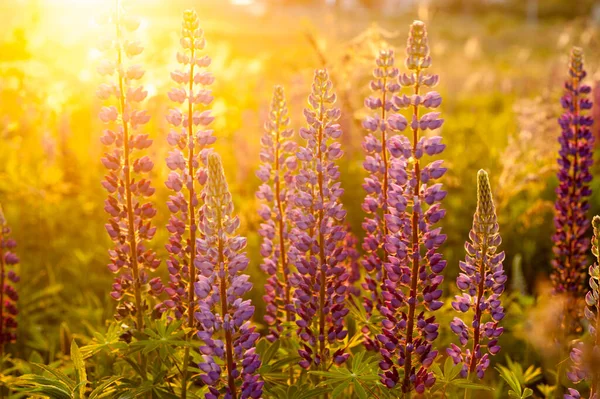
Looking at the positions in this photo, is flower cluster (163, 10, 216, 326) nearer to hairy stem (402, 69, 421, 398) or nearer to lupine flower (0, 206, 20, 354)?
hairy stem (402, 69, 421, 398)

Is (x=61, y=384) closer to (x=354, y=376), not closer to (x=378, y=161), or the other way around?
(x=354, y=376)

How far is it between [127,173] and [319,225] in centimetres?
86

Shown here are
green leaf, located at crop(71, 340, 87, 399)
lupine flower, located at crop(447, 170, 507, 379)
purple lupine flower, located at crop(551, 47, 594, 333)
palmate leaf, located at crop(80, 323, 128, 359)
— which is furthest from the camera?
purple lupine flower, located at crop(551, 47, 594, 333)

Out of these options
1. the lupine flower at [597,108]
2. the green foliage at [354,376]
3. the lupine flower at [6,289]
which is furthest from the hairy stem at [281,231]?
the lupine flower at [597,108]

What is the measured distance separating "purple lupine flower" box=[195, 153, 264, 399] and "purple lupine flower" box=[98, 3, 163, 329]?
1.78 ft

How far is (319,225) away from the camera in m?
2.79

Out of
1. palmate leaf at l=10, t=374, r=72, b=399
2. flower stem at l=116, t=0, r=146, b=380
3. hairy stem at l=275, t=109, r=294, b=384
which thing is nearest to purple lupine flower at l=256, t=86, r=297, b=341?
hairy stem at l=275, t=109, r=294, b=384

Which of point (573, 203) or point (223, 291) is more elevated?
point (573, 203)

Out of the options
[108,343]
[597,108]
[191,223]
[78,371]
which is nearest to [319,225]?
[191,223]

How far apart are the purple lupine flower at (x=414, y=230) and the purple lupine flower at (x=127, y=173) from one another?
3.48ft

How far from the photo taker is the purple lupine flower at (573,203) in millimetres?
3836

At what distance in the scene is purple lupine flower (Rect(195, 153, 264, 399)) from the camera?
7.42 ft

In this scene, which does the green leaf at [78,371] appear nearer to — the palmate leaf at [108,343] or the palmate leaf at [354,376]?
→ the palmate leaf at [108,343]

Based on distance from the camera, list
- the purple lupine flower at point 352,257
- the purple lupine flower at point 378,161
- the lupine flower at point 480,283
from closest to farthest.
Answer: the lupine flower at point 480,283
the purple lupine flower at point 378,161
the purple lupine flower at point 352,257
